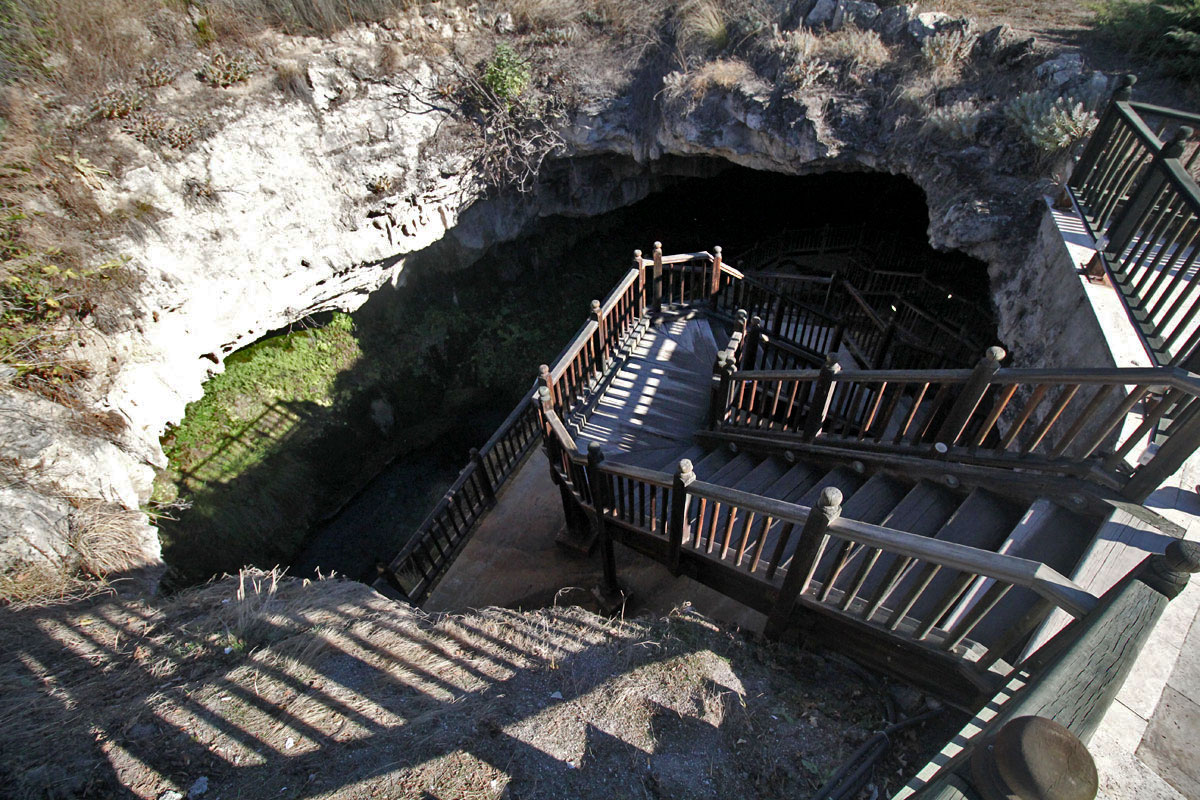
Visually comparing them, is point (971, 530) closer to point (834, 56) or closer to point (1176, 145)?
point (1176, 145)

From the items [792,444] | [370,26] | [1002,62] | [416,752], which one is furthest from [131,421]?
[1002,62]

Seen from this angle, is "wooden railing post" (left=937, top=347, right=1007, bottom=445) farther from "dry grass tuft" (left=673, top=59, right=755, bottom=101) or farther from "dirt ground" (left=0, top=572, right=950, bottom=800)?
"dry grass tuft" (left=673, top=59, right=755, bottom=101)

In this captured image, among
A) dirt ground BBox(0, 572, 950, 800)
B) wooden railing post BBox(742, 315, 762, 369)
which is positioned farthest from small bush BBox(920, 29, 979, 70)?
dirt ground BBox(0, 572, 950, 800)

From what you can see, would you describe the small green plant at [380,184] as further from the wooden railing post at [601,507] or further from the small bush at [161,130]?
the wooden railing post at [601,507]

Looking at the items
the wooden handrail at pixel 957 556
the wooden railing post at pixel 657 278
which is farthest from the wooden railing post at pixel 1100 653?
the wooden railing post at pixel 657 278

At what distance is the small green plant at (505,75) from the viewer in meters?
9.85

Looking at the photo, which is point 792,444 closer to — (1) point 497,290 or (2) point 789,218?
(1) point 497,290

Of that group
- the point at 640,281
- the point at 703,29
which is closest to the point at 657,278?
the point at 640,281

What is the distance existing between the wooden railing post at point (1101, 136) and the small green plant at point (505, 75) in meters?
9.11

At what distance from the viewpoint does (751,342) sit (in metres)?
7.86

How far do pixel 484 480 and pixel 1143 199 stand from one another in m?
7.82

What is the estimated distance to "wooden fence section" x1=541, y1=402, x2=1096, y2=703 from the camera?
8.66 ft

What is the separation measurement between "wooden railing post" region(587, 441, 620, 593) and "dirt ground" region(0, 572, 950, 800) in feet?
4.32

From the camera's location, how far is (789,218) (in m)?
15.1
